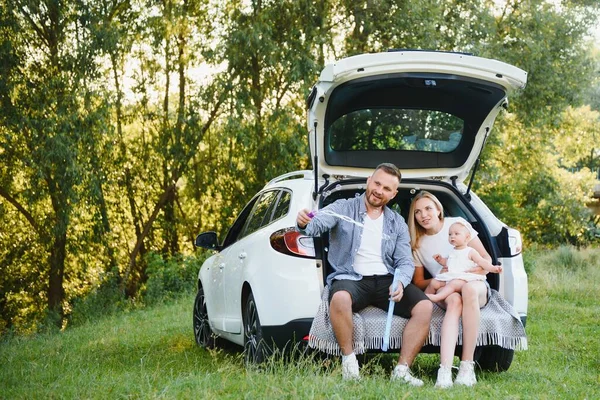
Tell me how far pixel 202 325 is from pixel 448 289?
11.1 ft

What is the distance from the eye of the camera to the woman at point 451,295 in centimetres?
600

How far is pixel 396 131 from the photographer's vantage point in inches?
275

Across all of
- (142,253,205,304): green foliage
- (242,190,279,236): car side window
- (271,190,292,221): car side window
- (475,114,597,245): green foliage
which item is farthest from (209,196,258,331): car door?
(475,114,597,245): green foliage

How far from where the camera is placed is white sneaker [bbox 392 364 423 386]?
5715 mm

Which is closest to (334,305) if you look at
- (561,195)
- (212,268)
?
(212,268)

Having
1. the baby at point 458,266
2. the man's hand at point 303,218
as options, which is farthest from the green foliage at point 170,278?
the man's hand at point 303,218

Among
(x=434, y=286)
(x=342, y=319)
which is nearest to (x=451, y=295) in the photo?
(x=434, y=286)

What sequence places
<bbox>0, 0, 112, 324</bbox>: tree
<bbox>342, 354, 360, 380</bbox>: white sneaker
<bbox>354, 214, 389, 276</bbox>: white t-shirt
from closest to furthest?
<bbox>342, 354, 360, 380</bbox>: white sneaker < <bbox>354, 214, 389, 276</bbox>: white t-shirt < <bbox>0, 0, 112, 324</bbox>: tree

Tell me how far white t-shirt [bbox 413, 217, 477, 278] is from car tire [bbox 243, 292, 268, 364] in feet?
4.10

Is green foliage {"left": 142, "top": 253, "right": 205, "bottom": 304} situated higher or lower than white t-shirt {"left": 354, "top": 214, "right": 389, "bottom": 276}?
lower

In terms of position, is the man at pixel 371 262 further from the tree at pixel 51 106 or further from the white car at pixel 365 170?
the tree at pixel 51 106

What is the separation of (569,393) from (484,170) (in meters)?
17.2

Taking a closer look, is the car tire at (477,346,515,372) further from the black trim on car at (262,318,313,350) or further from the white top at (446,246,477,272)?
the black trim on car at (262,318,313,350)

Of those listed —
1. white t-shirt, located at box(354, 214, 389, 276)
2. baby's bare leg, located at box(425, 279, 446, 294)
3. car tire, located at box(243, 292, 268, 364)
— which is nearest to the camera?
car tire, located at box(243, 292, 268, 364)
